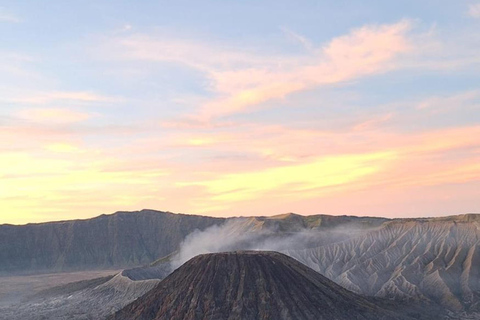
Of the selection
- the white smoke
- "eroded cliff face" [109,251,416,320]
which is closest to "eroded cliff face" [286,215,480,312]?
the white smoke

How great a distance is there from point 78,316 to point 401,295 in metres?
48.7

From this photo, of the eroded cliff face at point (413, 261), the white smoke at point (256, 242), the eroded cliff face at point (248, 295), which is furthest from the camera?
the white smoke at point (256, 242)

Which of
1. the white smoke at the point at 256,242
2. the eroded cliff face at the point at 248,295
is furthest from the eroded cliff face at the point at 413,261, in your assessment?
the eroded cliff face at the point at 248,295

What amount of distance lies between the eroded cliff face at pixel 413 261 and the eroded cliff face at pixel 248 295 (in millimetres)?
15326

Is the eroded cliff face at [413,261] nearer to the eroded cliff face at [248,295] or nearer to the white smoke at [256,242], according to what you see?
the white smoke at [256,242]

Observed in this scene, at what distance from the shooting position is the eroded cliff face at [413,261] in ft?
312

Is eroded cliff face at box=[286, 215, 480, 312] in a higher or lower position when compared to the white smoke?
lower

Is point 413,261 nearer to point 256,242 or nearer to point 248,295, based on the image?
point 256,242

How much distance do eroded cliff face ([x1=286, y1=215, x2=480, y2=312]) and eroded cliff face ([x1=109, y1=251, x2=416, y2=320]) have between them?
1533cm

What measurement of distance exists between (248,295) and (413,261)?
4219cm

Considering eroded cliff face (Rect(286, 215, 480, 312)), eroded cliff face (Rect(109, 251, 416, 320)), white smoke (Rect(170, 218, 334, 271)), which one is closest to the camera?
eroded cliff face (Rect(109, 251, 416, 320))

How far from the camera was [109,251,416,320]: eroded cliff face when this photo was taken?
73.8m

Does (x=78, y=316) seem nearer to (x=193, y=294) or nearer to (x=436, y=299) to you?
(x=193, y=294)

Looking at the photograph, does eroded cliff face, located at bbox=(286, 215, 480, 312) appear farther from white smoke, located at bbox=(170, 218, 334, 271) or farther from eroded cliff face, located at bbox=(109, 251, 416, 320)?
eroded cliff face, located at bbox=(109, 251, 416, 320)
